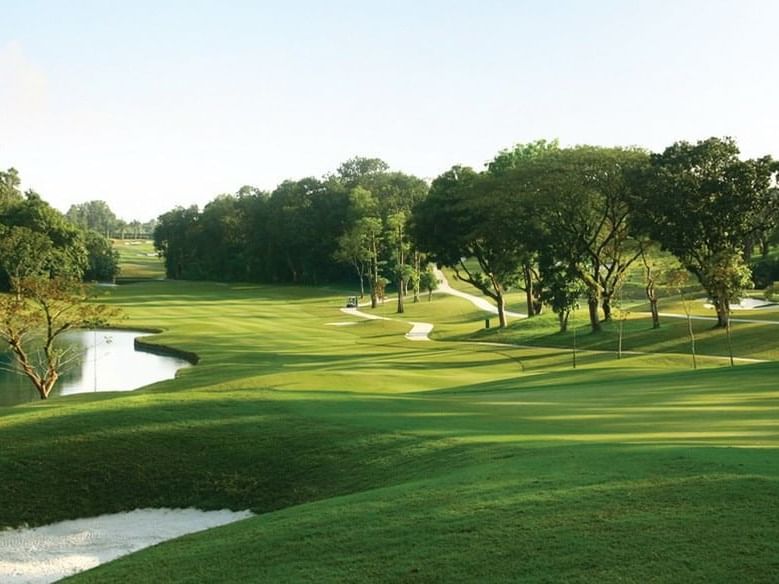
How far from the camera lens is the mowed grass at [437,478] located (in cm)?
798

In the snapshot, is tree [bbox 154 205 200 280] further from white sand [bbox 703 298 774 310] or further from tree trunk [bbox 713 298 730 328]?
tree trunk [bbox 713 298 730 328]

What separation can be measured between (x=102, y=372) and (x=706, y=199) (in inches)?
1541

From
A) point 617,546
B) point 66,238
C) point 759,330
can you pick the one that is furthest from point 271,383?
point 66,238

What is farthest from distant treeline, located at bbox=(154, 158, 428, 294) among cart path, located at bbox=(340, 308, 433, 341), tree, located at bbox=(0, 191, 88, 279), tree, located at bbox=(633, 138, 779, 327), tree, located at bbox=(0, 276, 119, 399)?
tree, located at bbox=(0, 276, 119, 399)

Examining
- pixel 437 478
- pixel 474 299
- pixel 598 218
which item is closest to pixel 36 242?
pixel 474 299

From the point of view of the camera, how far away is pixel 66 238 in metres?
114

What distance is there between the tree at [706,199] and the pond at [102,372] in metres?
31.7

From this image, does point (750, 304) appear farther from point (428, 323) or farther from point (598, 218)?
point (428, 323)

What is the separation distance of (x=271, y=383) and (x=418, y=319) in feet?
166

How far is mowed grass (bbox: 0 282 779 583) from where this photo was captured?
7.98 meters

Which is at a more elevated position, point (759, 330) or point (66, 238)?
point (66, 238)

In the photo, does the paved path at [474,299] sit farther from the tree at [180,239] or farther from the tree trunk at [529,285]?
the tree at [180,239]

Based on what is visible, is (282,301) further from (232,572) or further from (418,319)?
(232,572)

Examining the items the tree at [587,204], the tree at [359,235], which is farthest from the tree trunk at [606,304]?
the tree at [359,235]
